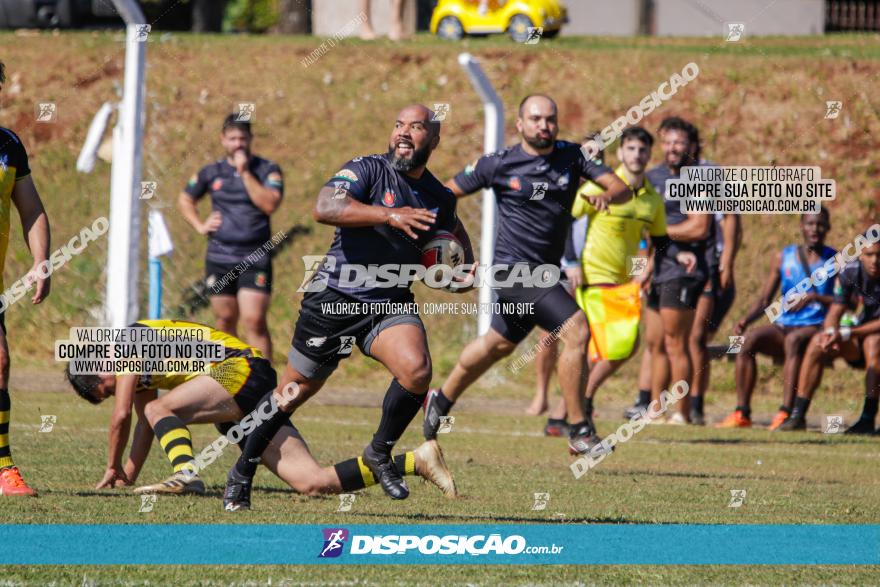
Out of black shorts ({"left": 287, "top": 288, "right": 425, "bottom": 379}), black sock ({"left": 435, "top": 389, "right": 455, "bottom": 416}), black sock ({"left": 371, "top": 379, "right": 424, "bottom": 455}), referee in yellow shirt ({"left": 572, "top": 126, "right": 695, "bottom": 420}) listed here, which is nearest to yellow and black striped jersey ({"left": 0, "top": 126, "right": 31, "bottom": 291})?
black shorts ({"left": 287, "top": 288, "right": 425, "bottom": 379})

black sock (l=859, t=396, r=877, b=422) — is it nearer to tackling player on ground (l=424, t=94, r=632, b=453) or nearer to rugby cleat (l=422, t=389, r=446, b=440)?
tackling player on ground (l=424, t=94, r=632, b=453)

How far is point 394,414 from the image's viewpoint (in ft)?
25.3

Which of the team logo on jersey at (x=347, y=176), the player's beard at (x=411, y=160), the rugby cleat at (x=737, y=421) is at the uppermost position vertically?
the player's beard at (x=411, y=160)

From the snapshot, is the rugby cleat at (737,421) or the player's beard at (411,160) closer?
the player's beard at (411,160)

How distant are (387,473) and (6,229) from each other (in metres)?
2.66

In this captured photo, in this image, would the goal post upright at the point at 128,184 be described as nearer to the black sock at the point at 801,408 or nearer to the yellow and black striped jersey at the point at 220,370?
the yellow and black striped jersey at the point at 220,370

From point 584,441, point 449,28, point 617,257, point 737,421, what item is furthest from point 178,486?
point 449,28

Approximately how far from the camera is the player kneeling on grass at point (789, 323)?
13.4m

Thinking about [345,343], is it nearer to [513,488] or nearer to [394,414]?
[394,414]

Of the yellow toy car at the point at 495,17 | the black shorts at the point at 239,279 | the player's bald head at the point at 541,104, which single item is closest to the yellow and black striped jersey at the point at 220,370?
the player's bald head at the point at 541,104

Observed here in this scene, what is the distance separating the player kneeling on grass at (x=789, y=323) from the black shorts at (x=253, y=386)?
6.01m

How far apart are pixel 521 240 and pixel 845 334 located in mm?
4114

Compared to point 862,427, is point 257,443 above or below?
above

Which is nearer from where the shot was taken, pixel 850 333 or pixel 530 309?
pixel 530 309
